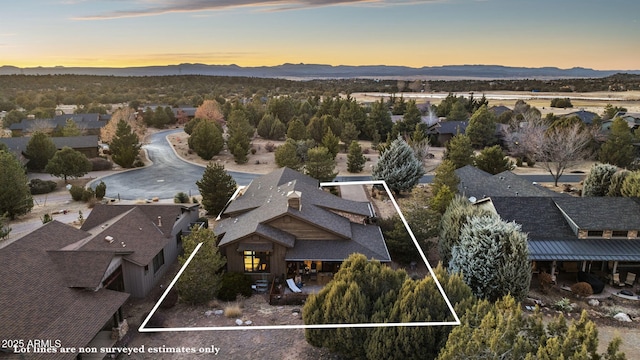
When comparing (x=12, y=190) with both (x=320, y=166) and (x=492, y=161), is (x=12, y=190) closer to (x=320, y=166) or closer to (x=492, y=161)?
(x=320, y=166)

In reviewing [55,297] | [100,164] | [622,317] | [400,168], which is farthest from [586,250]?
[100,164]

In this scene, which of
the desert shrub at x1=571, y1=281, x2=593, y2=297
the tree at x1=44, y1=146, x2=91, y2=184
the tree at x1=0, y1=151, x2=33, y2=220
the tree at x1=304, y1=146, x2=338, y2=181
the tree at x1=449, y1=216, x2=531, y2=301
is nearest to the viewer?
the tree at x1=449, y1=216, x2=531, y2=301

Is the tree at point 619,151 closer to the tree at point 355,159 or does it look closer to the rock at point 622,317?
the tree at point 355,159

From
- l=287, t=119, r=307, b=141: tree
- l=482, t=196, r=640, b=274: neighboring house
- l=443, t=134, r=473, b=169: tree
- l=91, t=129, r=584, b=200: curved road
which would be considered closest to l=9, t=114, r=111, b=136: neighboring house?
l=91, t=129, r=584, b=200: curved road

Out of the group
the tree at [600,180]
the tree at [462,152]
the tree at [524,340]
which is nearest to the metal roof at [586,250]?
the tree at [600,180]

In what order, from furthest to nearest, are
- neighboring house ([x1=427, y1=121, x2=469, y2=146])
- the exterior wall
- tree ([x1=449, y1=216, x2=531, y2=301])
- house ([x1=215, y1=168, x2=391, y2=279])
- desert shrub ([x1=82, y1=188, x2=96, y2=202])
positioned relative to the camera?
neighboring house ([x1=427, y1=121, x2=469, y2=146]) → desert shrub ([x1=82, y1=188, x2=96, y2=202]) → the exterior wall → house ([x1=215, y1=168, x2=391, y2=279]) → tree ([x1=449, y1=216, x2=531, y2=301])

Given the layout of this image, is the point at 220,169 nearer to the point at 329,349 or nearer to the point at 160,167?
the point at 329,349

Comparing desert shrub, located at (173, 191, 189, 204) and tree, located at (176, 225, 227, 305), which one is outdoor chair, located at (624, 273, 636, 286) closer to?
tree, located at (176, 225, 227, 305)

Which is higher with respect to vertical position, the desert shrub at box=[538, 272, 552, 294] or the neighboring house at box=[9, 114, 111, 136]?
the neighboring house at box=[9, 114, 111, 136]
